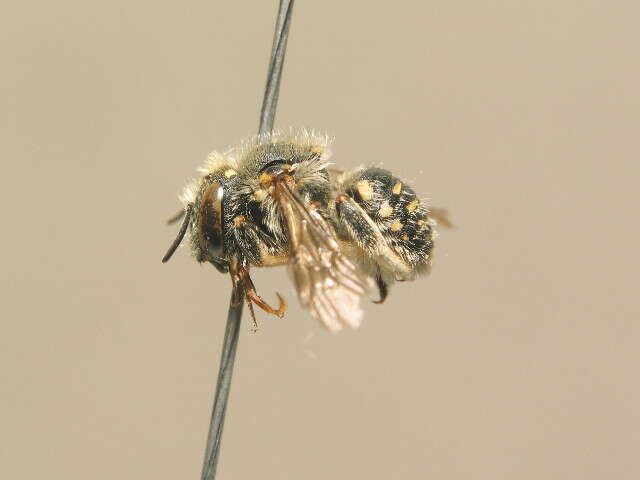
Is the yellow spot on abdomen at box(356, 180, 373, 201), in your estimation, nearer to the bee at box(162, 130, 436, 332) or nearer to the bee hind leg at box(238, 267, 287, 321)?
the bee at box(162, 130, 436, 332)

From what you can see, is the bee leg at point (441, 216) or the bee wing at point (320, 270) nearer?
the bee wing at point (320, 270)

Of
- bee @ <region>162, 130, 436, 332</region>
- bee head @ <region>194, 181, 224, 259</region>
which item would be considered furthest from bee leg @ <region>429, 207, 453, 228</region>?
bee head @ <region>194, 181, 224, 259</region>

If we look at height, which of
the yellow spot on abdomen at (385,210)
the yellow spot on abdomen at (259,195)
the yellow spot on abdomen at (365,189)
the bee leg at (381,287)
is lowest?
the bee leg at (381,287)

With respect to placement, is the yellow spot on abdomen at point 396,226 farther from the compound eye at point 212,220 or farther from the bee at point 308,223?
the compound eye at point 212,220

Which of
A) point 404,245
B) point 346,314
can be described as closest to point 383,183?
point 404,245

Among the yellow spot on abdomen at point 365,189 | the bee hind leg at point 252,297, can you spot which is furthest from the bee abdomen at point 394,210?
the bee hind leg at point 252,297

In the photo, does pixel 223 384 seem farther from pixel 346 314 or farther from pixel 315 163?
pixel 315 163

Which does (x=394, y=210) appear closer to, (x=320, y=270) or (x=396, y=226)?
(x=396, y=226)
